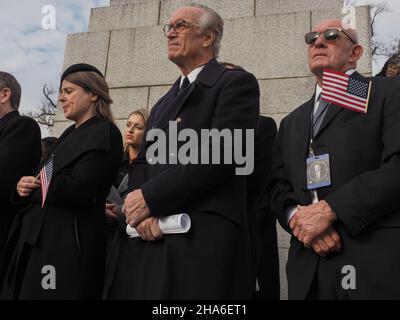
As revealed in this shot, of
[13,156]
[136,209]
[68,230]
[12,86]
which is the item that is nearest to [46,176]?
[68,230]

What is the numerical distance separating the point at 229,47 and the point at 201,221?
389cm

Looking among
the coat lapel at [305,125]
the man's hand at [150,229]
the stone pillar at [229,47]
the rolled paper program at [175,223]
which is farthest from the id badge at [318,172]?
the stone pillar at [229,47]

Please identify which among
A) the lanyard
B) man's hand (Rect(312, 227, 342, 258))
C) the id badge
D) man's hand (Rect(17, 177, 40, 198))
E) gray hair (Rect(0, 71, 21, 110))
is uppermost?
gray hair (Rect(0, 71, 21, 110))

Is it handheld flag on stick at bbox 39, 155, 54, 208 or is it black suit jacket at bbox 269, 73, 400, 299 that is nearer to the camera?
black suit jacket at bbox 269, 73, 400, 299

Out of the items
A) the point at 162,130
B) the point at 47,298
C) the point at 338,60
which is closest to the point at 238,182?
the point at 162,130

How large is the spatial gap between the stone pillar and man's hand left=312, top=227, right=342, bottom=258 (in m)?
2.59

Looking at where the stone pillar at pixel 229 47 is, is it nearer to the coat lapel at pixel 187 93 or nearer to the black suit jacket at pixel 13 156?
the black suit jacket at pixel 13 156

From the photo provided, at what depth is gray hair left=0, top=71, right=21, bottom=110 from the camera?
4395 mm

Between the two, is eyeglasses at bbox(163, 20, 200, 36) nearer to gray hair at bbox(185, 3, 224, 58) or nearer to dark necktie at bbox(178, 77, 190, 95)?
gray hair at bbox(185, 3, 224, 58)

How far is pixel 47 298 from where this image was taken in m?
3.16

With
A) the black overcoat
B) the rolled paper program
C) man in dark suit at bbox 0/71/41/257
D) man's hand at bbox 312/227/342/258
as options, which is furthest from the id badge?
man in dark suit at bbox 0/71/41/257

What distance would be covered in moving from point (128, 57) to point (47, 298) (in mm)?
3922

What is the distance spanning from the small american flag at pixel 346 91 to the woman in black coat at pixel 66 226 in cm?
147

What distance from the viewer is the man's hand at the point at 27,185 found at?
3.41 metres
